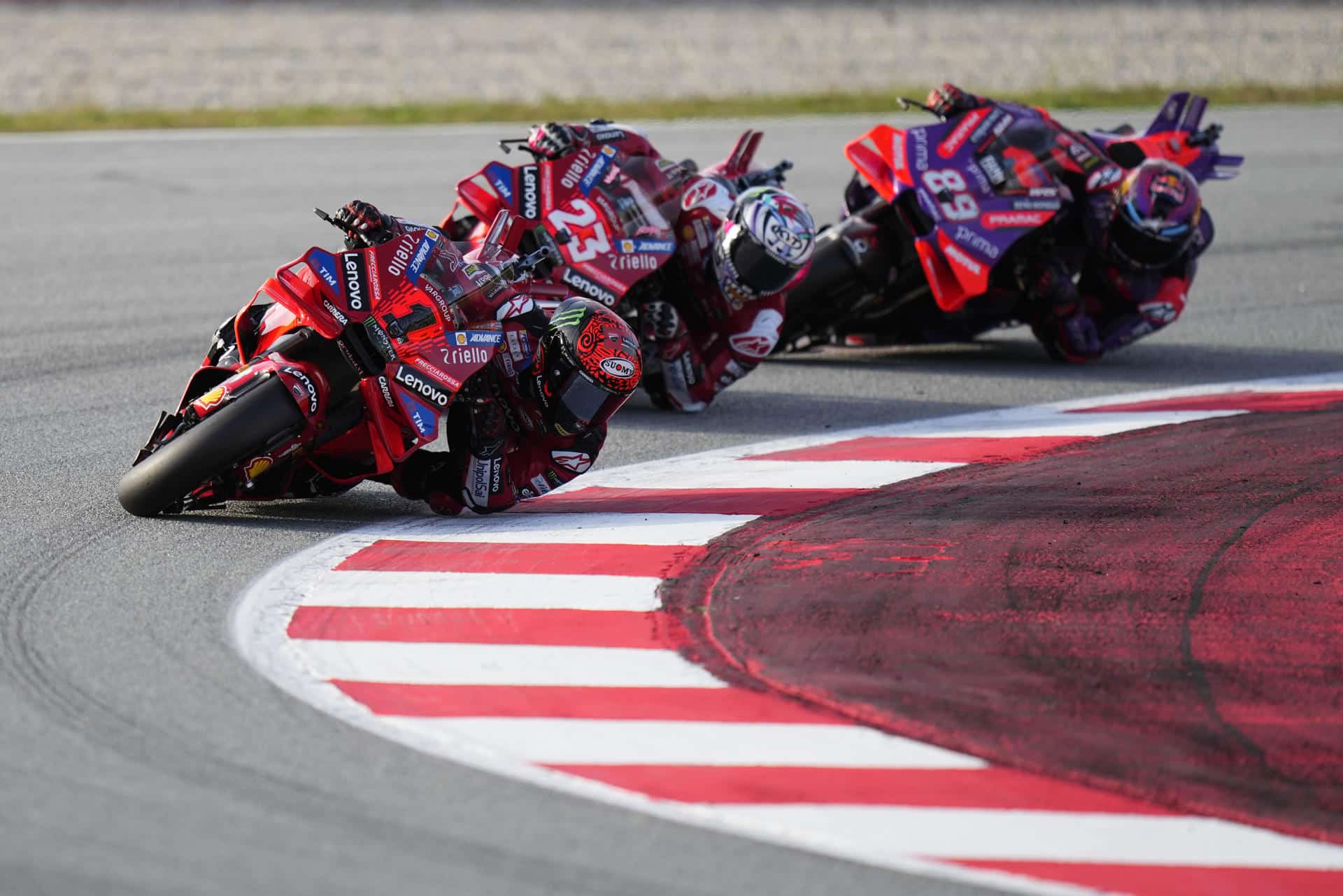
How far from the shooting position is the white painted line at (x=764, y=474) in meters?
7.82

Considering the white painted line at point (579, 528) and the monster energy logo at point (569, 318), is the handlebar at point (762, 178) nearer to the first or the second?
the monster energy logo at point (569, 318)

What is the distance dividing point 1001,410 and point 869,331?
64.4 inches

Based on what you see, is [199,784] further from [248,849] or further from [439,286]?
[439,286]

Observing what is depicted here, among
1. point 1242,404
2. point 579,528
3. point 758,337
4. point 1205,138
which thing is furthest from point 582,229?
point 1205,138

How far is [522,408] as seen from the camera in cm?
726

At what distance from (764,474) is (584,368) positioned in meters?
1.33

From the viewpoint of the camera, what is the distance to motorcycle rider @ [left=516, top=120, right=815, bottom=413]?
886cm

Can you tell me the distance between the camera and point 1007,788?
15.2ft

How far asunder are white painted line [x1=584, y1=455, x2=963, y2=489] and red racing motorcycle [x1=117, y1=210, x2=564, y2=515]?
112cm

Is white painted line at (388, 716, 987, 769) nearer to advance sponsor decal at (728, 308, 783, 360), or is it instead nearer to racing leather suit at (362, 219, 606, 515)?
racing leather suit at (362, 219, 606, 515)

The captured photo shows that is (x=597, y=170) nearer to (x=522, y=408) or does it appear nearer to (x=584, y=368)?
(x=522, y=408)

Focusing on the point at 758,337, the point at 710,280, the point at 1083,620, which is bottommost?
the point at 758,337

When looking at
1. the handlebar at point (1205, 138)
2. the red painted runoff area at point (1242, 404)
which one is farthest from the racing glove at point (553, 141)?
the handlebar at point (1205, 138)

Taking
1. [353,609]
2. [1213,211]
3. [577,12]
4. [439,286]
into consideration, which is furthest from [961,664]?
[577,12]
